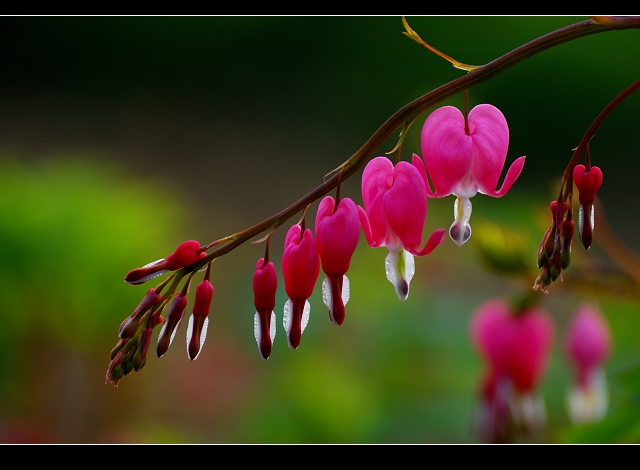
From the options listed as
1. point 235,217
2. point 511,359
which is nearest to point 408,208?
point 511,359

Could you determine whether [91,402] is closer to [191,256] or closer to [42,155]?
[42,155]

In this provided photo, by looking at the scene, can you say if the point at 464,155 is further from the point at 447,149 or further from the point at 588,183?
the point at 588,183

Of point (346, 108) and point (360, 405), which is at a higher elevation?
point (346, 108)

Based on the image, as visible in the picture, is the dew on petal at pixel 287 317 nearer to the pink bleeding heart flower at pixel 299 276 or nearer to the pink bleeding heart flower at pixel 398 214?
the pink bleeding heart flower at pixel 299 276

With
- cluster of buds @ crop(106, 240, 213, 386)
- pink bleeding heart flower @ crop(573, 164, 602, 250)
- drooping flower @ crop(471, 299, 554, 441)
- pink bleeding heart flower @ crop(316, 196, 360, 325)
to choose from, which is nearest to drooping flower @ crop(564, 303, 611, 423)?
drooping flower @ crop(471, 299, 554, 441)

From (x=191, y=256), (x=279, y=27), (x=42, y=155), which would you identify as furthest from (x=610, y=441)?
(x=279, y=27)
